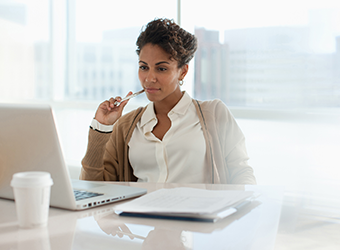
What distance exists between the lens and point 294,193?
2779 mm

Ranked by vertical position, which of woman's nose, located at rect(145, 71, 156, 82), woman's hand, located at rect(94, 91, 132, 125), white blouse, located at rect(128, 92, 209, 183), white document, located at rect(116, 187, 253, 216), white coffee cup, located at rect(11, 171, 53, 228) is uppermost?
woman's nose, located at rect(145, 71, 156, 82)

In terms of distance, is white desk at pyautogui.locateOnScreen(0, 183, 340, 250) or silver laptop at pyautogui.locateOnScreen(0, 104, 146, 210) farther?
silver laptop at pyautogui.locateOnScreen(0, 104, 146, 210)

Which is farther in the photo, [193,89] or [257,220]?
[193,89]

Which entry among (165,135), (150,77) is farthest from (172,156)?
(150,77)

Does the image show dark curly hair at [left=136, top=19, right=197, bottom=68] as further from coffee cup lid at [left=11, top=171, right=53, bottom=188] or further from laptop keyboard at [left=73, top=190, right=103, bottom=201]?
coffee cup lid at [left=11, top=171, right=53, bottom=188]

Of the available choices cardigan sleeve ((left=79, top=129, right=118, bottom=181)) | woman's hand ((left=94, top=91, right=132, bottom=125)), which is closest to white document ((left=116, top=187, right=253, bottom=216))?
cardigan sleeve ((left=79, top=129, right=118, bottom=181))

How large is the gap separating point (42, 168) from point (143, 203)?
0.72 ft

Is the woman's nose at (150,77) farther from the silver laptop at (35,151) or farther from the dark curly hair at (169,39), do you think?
the silver laptop at (35,151)

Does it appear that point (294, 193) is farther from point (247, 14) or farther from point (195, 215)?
point (195, 215)

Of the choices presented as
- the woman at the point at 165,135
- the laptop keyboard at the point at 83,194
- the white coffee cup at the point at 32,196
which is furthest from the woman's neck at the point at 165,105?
the white coffee cup at the point at 32,196

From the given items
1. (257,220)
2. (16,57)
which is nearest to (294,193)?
(257,220)

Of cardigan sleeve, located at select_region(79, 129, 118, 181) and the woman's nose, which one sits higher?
the woman's nose

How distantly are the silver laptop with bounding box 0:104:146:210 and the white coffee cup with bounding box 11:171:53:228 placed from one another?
7cm

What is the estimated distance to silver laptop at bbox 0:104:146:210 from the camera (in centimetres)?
66
